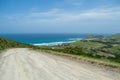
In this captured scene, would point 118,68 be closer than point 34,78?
No

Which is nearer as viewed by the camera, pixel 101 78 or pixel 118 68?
pixel 101 78

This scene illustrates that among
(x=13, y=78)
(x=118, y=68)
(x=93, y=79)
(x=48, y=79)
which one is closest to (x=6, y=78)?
(x=13, y=78)

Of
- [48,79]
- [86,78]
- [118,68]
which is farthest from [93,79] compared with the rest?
[118,68]

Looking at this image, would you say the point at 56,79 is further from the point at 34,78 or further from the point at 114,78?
the point at 114,78

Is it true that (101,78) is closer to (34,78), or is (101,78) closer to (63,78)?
(63,78)

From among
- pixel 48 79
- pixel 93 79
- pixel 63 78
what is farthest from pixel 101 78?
pixel 48 79

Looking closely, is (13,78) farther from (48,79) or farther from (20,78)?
(48,79)
